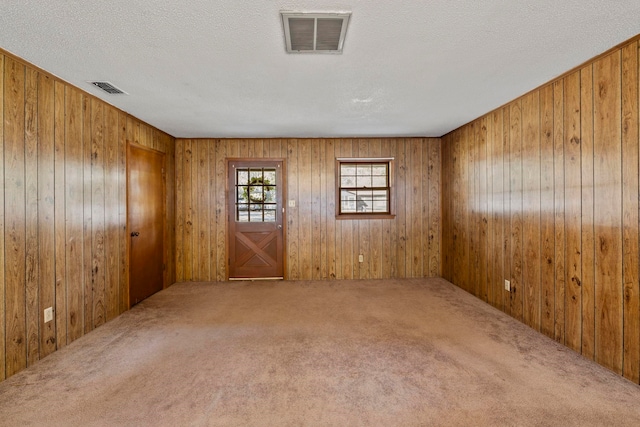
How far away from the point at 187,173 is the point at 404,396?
4.54 metres

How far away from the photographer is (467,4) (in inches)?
65.4

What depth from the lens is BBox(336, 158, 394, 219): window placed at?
5.17m

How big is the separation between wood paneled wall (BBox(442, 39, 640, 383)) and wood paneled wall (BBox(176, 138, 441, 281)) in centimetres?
118

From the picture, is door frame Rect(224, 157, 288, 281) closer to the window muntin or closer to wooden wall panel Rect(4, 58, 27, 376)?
the window muntin

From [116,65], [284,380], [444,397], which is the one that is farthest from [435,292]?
[116,65]

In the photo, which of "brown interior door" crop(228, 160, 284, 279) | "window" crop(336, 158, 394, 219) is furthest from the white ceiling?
"window" crop(336, 158, 394, 219)

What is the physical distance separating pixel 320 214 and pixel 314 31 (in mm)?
3376

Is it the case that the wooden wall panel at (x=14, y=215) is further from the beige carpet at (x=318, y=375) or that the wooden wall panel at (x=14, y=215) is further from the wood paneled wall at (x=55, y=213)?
the beige carpet at (x=318, y=375)

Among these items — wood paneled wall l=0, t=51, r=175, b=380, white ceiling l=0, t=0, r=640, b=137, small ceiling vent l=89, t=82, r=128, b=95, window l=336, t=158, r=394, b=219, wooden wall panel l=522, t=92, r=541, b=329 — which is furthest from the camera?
window l=336, t=158, r=394, b=219

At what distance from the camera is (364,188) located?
17.1 feet

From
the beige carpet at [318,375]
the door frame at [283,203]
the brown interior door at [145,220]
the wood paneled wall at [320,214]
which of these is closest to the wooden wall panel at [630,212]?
the beige carpet at [318,375]

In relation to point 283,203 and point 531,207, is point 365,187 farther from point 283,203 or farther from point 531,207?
point 531,207

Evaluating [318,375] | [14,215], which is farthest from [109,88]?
[318,375]

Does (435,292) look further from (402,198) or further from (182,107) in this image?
(182,107)
